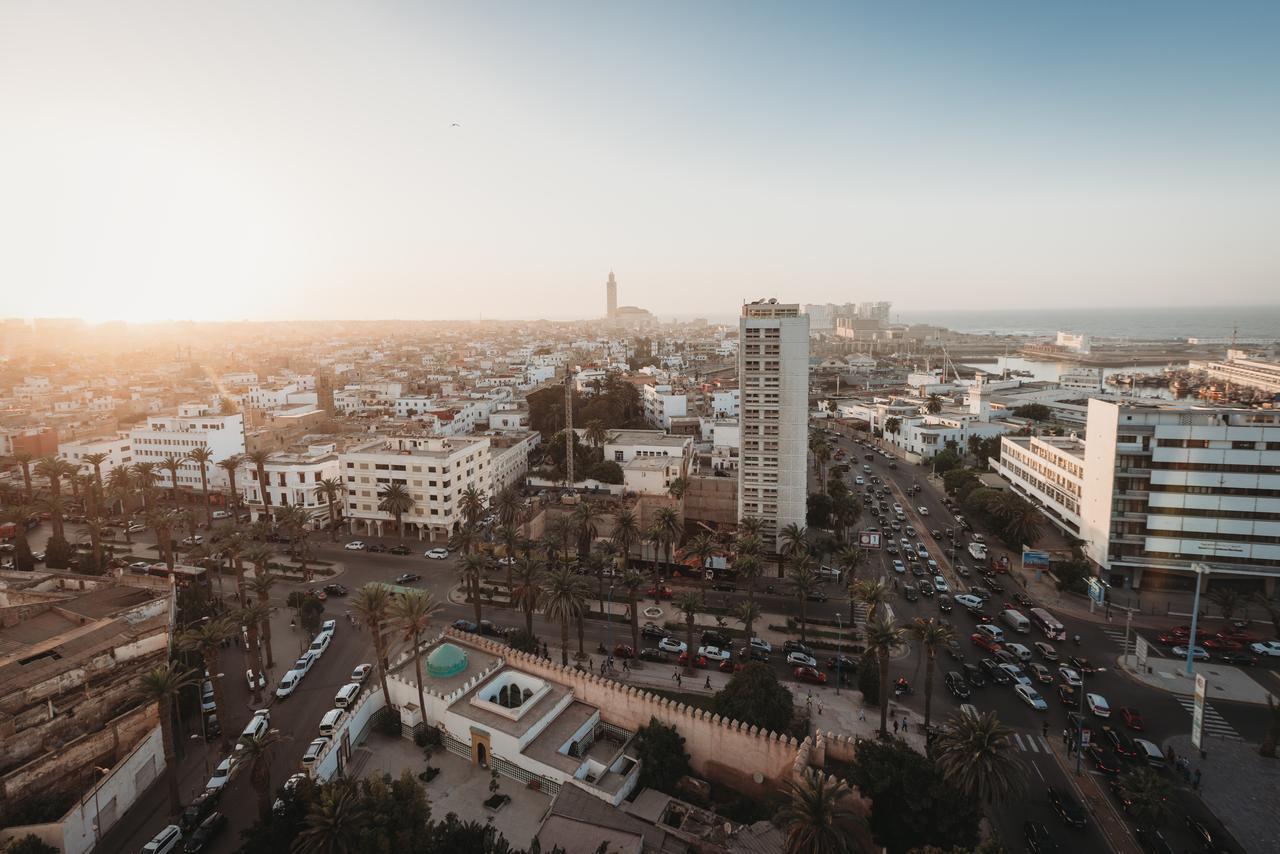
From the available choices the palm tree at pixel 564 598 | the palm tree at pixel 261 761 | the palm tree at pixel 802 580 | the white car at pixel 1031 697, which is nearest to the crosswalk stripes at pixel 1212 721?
the white car at pixel 1031 697

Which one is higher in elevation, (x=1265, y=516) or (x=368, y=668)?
(x=1265, y=516)

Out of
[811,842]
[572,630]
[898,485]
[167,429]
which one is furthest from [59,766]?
[898,485]

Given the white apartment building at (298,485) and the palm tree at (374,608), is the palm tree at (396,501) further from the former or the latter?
the palm tree at (374,608)

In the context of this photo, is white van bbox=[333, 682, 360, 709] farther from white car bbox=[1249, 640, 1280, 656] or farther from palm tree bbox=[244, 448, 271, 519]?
white car bbox=[1249, 640, 1280, 656]

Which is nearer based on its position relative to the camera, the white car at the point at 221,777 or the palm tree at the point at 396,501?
the white car at the point at 221,777

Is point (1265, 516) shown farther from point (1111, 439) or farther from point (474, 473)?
point (474, 473)

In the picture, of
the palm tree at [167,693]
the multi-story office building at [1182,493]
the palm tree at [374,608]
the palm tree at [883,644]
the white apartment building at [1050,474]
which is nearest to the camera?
the palm tree at [167,693]
